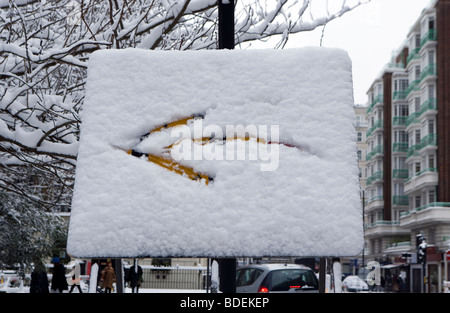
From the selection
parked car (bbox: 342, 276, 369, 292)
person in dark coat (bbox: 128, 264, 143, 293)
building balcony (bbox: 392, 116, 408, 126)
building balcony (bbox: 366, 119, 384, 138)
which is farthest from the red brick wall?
person in dark coat (bbox: 128, 264, 143, 293)

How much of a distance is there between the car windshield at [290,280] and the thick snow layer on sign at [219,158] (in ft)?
37.0

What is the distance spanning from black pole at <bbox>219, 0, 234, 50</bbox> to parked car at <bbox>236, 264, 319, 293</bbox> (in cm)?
1043

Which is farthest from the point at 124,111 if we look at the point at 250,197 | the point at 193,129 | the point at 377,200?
the point at 377,200

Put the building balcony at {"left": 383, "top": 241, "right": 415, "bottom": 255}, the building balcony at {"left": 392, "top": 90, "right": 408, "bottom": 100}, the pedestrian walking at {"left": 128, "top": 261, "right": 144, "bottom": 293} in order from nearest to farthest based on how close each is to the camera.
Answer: the pedestrian walking at {"left": 128, "top": 261, "right": 144, "bottom": 293}, the building balcony at {"left": 383, "top": 241, "right": 415, "bottom": 255}, the building balcony at {"left": 392, "top": 90, "right": 408, "bottom": 100}

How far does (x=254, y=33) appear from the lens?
7.66 m

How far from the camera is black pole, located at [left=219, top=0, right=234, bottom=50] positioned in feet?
10.4

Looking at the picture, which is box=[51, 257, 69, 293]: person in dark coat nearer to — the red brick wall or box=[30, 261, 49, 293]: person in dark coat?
box=[30, 261, 49, 293]: person in dark coat

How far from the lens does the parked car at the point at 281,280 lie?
43.1 ft

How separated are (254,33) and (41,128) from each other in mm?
3118

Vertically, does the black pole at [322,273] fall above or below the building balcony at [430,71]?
below

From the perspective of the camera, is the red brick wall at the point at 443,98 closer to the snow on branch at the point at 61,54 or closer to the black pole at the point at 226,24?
the snow on branch at the point at 61,54

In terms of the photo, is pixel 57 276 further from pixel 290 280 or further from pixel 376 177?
pixel 376 177

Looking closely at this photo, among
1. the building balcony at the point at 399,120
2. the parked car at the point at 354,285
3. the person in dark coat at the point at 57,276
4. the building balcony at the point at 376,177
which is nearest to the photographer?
the person in dark coat at the point at 57,276

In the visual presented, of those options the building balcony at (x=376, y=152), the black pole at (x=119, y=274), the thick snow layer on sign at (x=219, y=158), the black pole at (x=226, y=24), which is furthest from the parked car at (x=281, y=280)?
the building balcony at (x=376, y=152)
